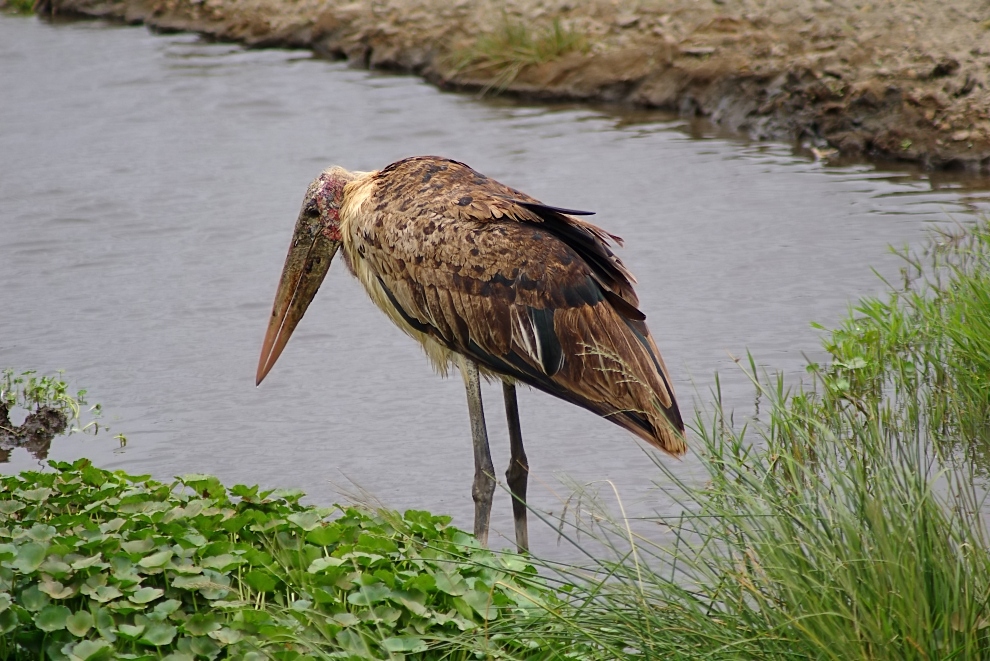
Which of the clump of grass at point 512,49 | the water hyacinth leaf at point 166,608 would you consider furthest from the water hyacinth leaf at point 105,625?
the clump of grass at point 512,49

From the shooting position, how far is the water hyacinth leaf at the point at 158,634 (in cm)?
349

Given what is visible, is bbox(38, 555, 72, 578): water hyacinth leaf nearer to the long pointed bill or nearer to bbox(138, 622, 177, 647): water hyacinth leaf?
bbox(138, 622, 177, 647): water hyacinth leaf

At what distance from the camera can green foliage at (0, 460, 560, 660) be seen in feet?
11.5

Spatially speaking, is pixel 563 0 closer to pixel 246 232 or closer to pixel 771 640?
pixel 246 232

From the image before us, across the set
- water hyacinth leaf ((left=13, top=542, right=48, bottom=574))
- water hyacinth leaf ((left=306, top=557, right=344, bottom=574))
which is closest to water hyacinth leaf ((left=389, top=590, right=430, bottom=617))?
water hyacinth leaf ((left=306, top=557, right=344, bottom=574))

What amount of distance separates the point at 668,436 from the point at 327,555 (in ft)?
3.96

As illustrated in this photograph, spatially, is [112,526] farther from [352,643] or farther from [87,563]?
[352,643]

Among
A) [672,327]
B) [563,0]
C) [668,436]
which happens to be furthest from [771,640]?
[563,0]

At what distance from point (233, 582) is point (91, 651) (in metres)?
0.57

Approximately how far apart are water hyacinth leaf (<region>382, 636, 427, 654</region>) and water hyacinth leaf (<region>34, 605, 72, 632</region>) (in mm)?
895

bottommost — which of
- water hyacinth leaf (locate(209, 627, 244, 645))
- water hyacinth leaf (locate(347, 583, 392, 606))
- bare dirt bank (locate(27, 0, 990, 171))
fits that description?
water hyacinth leaf (locate(209, 627, 244, 645))

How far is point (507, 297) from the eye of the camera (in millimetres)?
4590

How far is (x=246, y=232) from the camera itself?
9.10 meters

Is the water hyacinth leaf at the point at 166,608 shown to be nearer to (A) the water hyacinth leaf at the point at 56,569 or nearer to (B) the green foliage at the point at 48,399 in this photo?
(A) the water hyacinth leaf at the point at 56,569
